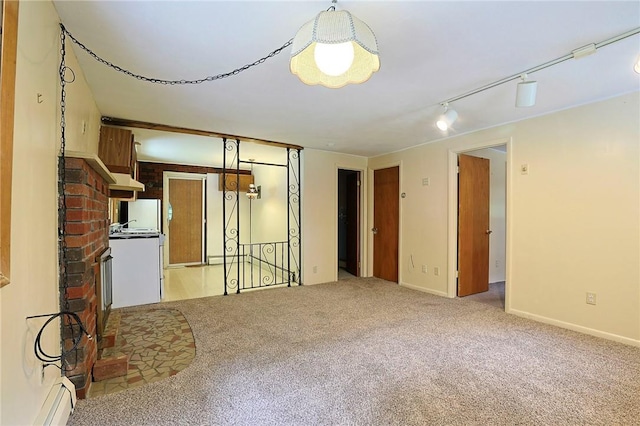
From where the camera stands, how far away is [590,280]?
2932 millimetres

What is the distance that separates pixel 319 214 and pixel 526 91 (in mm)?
3376

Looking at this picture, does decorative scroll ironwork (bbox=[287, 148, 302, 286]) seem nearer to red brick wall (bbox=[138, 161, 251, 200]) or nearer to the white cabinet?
the white cabinet

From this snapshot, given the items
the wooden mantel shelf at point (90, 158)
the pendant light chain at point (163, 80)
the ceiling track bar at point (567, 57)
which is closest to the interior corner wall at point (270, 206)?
the pendant light chain at point (163, 80)

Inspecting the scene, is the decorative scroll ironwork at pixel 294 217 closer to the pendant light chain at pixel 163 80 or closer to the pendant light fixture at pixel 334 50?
the pendant light chain at pixel 163 80

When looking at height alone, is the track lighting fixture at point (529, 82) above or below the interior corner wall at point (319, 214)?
above

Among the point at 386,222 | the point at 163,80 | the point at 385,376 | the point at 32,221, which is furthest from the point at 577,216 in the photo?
the point at 32,221

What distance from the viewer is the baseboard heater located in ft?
4.76

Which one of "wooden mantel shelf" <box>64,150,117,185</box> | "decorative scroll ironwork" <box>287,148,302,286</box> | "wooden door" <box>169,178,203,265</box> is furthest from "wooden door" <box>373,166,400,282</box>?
"wooden mantel shelf" <box>64,150,117,185</box>

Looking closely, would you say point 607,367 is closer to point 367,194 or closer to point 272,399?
point 272,399

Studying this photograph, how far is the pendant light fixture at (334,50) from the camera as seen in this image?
1.35m

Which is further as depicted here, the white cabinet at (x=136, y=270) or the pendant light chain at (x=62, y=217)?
the white cabinet at (x=136, y=270)

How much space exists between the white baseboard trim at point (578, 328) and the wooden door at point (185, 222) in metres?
6.03

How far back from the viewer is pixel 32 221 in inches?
54.1

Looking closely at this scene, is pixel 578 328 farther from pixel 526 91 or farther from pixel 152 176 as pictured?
pixel 152 176
